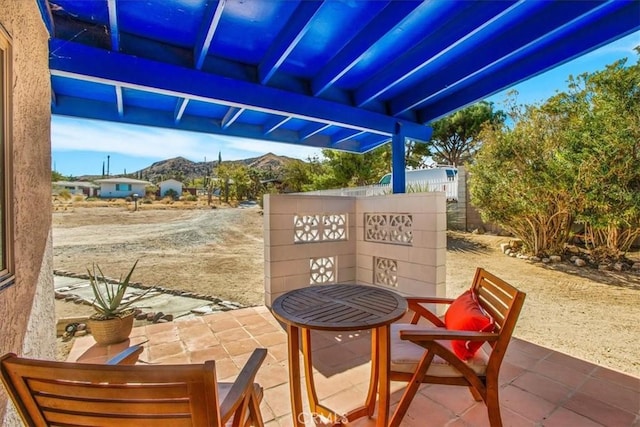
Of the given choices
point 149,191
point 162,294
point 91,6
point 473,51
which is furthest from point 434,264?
point 149,191

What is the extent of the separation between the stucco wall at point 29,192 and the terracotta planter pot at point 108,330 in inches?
32.2

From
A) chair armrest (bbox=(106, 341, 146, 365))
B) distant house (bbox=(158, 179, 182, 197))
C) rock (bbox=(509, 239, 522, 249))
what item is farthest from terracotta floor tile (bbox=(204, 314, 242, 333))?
distant house (bbox=(158, 179, 182, 197))

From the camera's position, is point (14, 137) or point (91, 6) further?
point (91, 6)

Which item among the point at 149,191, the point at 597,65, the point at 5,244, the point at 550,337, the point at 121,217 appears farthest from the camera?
the point at 149,191

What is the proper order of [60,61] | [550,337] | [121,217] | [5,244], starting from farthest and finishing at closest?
[121,217] → [550,337] → [60,61] → [5,244]

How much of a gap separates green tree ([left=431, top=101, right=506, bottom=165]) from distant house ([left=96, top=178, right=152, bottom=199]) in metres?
20.2

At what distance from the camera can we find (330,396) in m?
2.12

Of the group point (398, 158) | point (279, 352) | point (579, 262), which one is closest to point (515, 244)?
point (579, 262)

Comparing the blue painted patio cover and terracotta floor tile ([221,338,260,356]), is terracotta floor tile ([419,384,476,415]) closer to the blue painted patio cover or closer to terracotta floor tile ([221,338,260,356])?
terracotta floor tile ([221,338,260,356])

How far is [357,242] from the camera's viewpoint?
449cm

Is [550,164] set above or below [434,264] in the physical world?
above

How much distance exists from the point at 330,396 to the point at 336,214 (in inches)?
101

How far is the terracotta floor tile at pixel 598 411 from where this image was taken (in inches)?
73.2

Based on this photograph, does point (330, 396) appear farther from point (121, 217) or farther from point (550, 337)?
point (121, 217)
